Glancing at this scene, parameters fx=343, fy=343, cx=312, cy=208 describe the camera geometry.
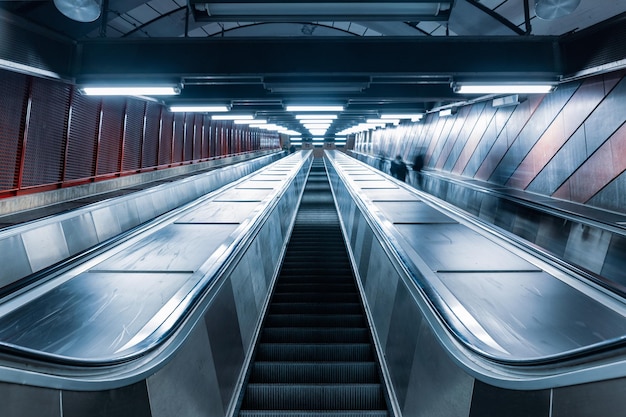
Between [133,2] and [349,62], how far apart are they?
5.39 m

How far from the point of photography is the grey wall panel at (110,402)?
128 cm

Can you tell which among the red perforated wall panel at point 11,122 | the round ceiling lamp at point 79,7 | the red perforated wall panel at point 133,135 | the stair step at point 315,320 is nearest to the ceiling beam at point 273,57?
the round ceiling lamp at point 79,7

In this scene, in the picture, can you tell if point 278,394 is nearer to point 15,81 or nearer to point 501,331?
point 501,331

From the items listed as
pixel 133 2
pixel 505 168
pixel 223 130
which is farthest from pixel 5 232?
pixel 223 130

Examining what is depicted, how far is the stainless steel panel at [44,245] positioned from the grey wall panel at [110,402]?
11.4 feet

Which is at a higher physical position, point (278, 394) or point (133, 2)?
point (133, 2)

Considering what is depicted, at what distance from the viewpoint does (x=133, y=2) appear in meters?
7.02

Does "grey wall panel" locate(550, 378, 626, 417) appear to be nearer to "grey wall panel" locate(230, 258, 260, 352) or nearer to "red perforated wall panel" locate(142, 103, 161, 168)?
"grey wall panel" locate(230, 258, 260, 352)

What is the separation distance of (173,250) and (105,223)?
10.3 ft

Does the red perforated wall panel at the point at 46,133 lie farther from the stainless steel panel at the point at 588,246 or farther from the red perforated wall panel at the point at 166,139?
the stainless steel panel at the point at 588,246

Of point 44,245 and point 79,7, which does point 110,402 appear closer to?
point 79,7

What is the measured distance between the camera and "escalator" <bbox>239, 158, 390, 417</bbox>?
8.52ft

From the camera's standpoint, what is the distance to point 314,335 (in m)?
3.39

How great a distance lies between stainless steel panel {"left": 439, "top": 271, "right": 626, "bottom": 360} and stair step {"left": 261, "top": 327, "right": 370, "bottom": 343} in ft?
4.06
